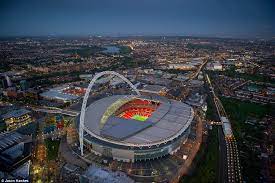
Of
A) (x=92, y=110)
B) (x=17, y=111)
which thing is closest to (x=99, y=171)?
(x=92, y=110)

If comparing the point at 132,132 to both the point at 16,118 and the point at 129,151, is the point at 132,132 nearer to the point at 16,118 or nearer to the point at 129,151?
the point at 129,151

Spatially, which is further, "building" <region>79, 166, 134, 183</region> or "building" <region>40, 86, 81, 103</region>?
"building" <region>40, 86, 81, 103</region>

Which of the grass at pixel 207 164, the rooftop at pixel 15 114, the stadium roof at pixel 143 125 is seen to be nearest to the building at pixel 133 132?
the stadium roof at pixel 143 125

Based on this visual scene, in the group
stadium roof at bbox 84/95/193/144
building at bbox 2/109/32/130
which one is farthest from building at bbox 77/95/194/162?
building at bbox 2/109/32/130

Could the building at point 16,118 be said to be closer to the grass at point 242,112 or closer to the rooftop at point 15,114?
the rooftop at point 15,114

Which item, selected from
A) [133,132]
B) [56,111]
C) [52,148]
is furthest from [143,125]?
[56,111]

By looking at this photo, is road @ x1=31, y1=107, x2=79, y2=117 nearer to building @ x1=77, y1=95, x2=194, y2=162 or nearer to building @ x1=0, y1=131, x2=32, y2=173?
building @ x1=77, y1=95, x2=194, y2=162
